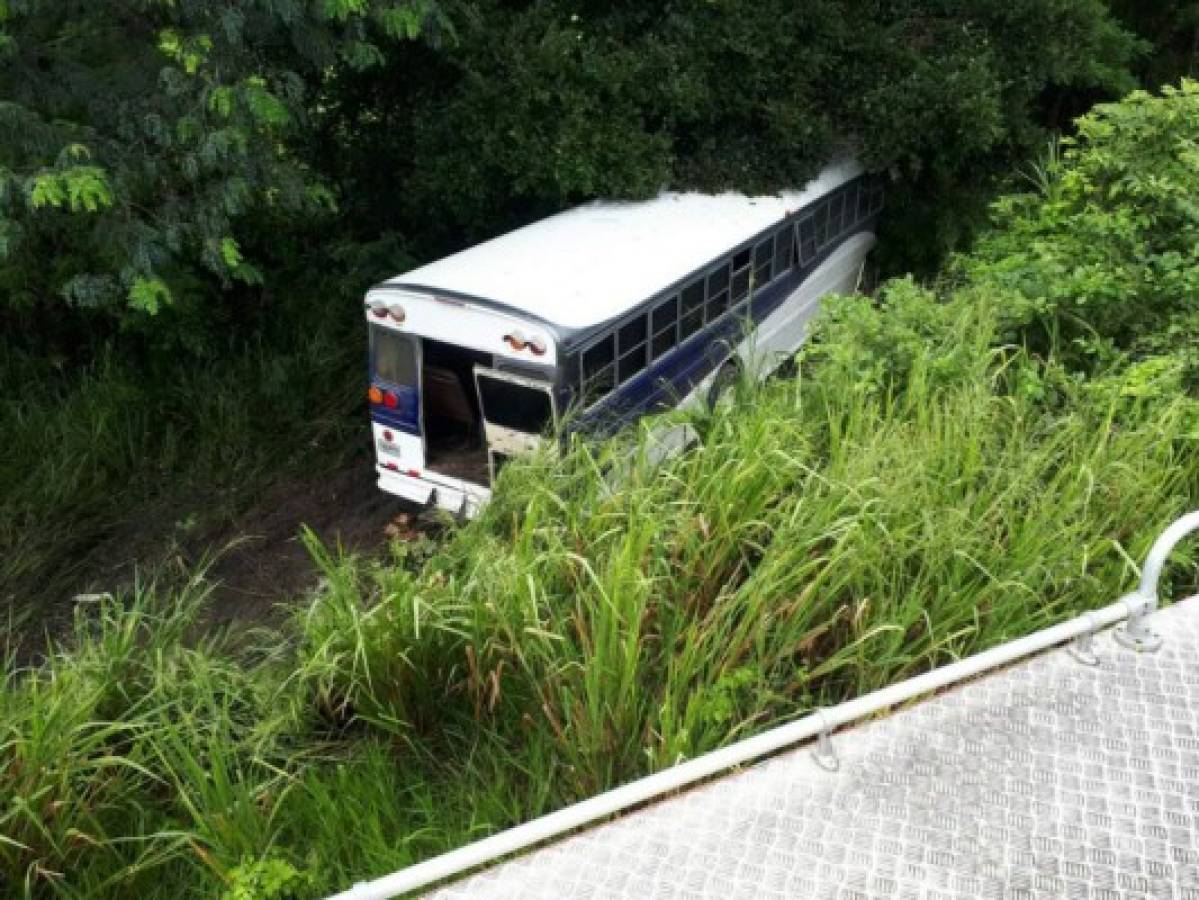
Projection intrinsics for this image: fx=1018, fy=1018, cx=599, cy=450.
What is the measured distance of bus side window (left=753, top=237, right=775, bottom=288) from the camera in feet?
24.7

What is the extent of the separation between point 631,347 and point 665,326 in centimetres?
41

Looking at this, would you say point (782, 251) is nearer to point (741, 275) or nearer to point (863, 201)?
point (741, 275)

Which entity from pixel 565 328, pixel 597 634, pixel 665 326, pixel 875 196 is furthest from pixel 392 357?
pixel 875 196

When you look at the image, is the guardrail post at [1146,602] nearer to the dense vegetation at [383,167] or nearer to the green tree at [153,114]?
the green tree at [153,114]

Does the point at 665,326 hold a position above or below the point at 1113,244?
below

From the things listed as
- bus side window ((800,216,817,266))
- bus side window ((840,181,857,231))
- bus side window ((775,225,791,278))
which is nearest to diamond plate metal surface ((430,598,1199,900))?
bus side window ((775,225,791,278))

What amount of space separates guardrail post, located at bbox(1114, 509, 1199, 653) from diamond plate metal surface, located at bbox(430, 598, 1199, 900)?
0.51 feet

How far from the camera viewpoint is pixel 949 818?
2.60 m

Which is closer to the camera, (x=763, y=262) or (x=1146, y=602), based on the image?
(x=1146, y=602)

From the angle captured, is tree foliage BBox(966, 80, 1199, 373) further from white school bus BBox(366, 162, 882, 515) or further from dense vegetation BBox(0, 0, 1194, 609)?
white school bus BBox(366, 162, 882, 515)

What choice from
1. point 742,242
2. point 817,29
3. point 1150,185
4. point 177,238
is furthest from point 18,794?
point 817,29

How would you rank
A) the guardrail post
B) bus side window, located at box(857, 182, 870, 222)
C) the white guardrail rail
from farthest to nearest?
bus side window, located at box(857, 182, 870, 222), the guardrail post, the white guardrail rail

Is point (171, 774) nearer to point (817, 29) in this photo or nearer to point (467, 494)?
point (467, 494)

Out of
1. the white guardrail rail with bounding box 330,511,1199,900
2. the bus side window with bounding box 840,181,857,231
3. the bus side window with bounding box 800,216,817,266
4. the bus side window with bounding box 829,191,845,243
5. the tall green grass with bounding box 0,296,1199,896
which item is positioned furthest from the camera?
the bus side window with bounding box 840,181,857,231
